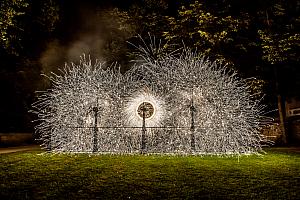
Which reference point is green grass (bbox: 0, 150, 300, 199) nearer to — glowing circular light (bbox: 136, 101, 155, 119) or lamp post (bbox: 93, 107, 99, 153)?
lamp post (bbox: 93, 107, 99, 153)

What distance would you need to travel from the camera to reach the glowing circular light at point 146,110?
1470 cm

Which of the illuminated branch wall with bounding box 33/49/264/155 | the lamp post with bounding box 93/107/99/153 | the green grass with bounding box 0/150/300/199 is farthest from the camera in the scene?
the illuminated branch wall with bounding box 33/49/264/155

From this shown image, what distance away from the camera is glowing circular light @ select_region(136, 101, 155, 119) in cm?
1470

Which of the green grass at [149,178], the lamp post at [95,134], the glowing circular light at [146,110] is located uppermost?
the glowing circular light at [146,110]

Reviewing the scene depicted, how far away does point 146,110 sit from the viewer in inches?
580

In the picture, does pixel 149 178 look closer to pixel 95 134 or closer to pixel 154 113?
pixel 95 134

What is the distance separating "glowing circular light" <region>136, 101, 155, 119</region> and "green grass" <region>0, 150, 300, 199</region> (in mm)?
2432

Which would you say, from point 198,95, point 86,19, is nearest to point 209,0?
point 86,19

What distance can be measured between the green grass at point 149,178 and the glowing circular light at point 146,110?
243cm

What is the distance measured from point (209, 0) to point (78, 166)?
14.9m

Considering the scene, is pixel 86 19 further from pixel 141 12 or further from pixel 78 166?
pixel 78 166

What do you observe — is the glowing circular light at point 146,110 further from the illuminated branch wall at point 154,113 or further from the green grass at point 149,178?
the green grass at point 149,178

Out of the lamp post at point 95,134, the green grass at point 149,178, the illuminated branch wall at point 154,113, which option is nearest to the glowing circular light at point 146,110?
the illuminated branch wall at point 154,113

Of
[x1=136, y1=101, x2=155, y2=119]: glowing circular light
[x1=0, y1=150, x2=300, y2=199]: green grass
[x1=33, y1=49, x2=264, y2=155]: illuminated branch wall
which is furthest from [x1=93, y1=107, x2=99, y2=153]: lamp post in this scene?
[x1=136, y1=101, x2=155, y2=119]: glowing circular light
